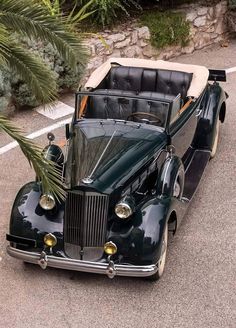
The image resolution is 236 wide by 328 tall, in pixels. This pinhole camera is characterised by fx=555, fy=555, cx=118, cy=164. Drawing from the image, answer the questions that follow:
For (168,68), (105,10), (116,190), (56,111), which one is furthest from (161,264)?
(105,10)

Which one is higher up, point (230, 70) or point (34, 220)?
point (34, 220)

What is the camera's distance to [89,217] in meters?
5.62

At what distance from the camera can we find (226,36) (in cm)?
1321

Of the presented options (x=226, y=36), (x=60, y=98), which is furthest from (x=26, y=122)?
(x=226, y=36)

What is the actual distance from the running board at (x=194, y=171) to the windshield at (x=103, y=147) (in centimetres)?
84

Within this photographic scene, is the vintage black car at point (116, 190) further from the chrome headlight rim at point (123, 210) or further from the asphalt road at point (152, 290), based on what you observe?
the asphalt road at point (152, 290)

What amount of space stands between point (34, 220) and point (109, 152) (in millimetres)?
1132

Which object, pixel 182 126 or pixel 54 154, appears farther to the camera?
pixel 182 126

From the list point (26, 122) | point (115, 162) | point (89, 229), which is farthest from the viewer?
point (26, 122)

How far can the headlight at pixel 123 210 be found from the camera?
5.62 metres

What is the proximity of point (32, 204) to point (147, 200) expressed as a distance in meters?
1.24

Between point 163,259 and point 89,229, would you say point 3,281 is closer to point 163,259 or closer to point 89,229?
point 89,229

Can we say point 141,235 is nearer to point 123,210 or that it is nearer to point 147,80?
point 123,210

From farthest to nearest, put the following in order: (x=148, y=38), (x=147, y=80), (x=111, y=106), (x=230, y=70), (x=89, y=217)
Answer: (x=148, y=38) → (x=230, y=70) → (x=147, y=80) → (x=111, y=106) → (x=89, y=217)
